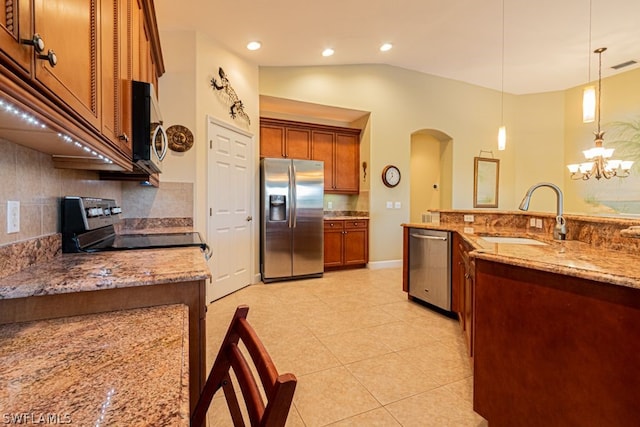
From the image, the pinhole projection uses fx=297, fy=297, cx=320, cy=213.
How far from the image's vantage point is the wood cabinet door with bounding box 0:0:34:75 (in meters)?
0.52

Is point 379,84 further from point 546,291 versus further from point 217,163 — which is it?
point 546,291

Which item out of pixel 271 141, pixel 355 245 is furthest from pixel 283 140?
pixel 355 245

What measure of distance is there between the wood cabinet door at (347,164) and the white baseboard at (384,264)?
131 cm

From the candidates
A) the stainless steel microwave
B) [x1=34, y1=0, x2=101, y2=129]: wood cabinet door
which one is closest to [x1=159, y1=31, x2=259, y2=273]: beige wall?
the stainless steel microwave

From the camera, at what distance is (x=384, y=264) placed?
5.16 m

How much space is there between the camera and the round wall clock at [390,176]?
5.11 m

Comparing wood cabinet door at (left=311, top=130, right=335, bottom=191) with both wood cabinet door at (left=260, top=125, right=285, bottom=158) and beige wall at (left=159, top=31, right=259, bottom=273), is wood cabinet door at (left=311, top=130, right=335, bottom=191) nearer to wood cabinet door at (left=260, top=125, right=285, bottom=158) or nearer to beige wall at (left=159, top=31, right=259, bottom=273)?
wood cabinet door at (left=260, top=125, right=285, bottom=158)

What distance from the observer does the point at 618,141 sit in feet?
17.1

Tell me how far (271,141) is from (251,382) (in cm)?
422

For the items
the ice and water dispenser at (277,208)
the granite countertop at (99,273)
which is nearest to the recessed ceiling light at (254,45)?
the ice and water dispenser at (277,208)

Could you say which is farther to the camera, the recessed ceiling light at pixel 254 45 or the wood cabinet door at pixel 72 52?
the recessed ceiling light at pixel 254 45

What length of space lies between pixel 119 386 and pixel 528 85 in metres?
7.54

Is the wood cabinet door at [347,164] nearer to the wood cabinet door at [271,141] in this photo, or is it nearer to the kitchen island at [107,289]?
the wood cabinet door at [271,141]

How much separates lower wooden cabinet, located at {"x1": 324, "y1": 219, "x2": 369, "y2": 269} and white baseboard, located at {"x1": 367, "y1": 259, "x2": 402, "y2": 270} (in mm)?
108
